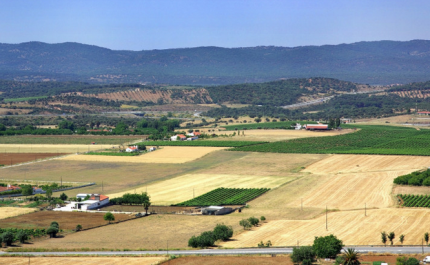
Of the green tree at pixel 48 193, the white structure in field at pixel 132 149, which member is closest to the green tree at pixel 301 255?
the green tree at pixel 48 193

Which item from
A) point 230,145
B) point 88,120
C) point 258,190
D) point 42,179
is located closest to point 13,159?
point 42,179

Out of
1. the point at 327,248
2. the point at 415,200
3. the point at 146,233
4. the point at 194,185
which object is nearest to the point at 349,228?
the point at 327,248

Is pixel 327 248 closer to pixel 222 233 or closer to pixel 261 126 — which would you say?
pixel 222 233

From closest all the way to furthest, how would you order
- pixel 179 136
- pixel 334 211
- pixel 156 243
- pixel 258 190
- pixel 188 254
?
pixel 188 254, pixel 156 243, pixel 334 211, pixel 258 190, pixel 179 136

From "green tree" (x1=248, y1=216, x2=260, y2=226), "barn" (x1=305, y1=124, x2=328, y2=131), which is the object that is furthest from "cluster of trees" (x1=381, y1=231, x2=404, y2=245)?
"barn" (x1=305, y1=124, x2=328, y2=131)

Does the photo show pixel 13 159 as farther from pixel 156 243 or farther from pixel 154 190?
pixel 156 243

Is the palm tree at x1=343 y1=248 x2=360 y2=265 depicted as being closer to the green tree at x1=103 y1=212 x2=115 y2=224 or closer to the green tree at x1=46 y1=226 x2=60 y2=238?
the green tree at x1=46 y1=226 x2=60 y2=238
